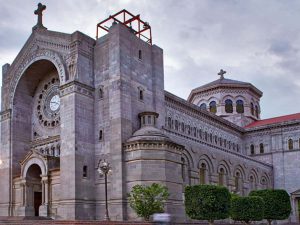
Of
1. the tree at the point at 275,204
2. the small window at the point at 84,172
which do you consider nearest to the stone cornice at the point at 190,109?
the small window at the point at 84,172

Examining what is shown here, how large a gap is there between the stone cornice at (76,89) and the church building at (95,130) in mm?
88

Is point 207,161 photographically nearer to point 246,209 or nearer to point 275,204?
point 275,204

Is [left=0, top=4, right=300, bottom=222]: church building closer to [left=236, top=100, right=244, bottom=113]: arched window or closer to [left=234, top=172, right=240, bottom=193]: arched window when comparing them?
[left=234, top=172, right=240, bottom=193]: arched window

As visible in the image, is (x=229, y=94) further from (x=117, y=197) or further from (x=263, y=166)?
(x=117, y=197)

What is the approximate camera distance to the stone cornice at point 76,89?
41719mm

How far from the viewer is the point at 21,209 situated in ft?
146

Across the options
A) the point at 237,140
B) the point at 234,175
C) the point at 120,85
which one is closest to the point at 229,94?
the point at 237,140

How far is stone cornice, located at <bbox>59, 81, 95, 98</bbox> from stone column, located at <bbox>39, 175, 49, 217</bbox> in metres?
7.75

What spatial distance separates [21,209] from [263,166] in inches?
1382

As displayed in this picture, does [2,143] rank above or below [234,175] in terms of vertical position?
above

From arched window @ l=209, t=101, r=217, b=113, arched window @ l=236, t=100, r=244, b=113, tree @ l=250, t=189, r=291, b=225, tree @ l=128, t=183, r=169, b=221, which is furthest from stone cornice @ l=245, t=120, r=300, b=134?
tree @ l=128, t=183, r=169, b=221

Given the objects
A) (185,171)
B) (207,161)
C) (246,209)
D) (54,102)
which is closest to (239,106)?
(207,161)

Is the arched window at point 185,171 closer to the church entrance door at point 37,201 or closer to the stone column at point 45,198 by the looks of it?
the stone column at point 45,198

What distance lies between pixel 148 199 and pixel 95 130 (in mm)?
9661
